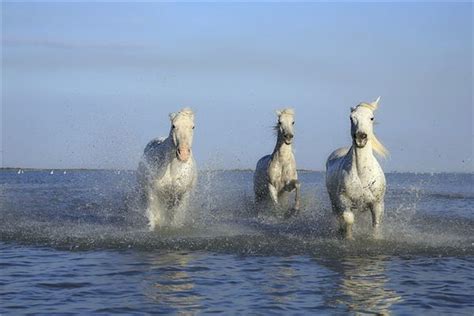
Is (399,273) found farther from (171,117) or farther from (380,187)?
(171,117)

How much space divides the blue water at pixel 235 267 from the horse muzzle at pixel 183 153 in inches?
54.6

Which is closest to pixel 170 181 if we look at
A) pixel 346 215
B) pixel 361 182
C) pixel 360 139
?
pixel 346 215

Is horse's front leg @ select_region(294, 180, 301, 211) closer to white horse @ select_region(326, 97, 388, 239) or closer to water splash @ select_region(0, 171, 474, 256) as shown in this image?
water splash @ select_region(0, 171, 474, 256)

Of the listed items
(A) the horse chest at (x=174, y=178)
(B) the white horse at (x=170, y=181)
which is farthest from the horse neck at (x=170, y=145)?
(A) the horse chest at (x=174, y=178)

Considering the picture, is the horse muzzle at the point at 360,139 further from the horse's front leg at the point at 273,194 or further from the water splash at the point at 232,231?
the horse's front leg at the point at 273,194

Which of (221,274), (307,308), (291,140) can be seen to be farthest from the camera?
(291,140)

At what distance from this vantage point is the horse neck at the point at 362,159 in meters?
10.9

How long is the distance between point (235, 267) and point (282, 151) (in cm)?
772

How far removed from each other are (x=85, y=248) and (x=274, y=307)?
4793 millimetres

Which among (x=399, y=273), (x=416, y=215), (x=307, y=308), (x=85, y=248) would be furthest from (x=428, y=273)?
(x=416, y=215)

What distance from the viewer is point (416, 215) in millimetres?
17500

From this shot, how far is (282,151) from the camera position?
16.1 m

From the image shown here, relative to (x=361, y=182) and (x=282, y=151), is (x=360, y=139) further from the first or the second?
(x=282, y=151)

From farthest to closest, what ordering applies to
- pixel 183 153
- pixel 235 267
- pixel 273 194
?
pixel 273 194
pixel 183 153
pixel 235 267
